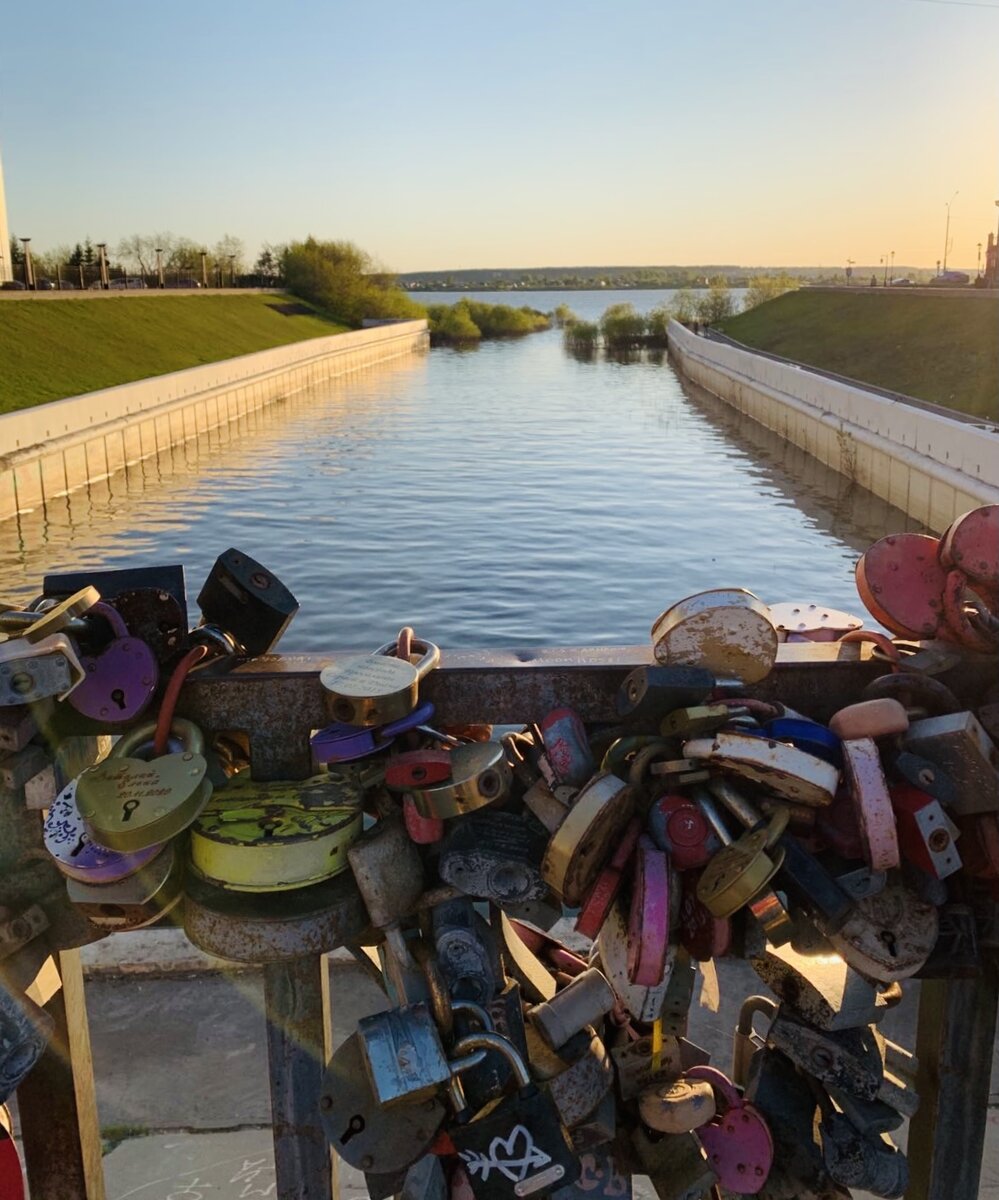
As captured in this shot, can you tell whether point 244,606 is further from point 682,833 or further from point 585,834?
point 682,833

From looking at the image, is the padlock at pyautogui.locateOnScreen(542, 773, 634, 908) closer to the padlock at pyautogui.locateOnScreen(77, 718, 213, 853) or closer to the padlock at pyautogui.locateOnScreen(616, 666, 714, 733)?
the padlock at pyautogui.locateOnScreen(616, 666, 714, 733)

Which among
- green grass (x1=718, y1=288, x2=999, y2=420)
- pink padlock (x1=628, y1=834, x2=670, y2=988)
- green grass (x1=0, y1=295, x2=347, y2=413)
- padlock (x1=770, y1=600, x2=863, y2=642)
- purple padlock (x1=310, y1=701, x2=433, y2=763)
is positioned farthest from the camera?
green grass (x1=0, y1=295, x2=347, y2=413)

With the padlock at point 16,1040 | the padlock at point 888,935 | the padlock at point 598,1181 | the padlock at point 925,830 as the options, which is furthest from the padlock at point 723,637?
the padlock at point 16,1040

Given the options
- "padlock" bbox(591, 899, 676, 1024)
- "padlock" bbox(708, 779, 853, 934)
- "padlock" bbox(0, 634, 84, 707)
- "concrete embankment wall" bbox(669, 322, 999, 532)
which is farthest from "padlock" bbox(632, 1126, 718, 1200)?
"concrete embankment wall" bbox(669, 322, 999, 532)

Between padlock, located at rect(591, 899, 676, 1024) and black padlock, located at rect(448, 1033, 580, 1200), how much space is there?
21cm

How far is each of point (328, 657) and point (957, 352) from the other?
38.2 meters

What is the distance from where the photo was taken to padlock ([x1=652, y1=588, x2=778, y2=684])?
6.42 feet

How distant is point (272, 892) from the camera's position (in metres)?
1.90

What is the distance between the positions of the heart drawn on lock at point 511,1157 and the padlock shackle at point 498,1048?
12cm

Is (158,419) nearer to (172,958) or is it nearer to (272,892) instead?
(172,958)

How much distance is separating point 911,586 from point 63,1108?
5.90 feet

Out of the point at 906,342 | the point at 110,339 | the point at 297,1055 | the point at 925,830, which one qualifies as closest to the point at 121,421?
the point at 110,339

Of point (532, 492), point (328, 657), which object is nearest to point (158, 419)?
point (532, 492)

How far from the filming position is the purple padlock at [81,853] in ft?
5.95
